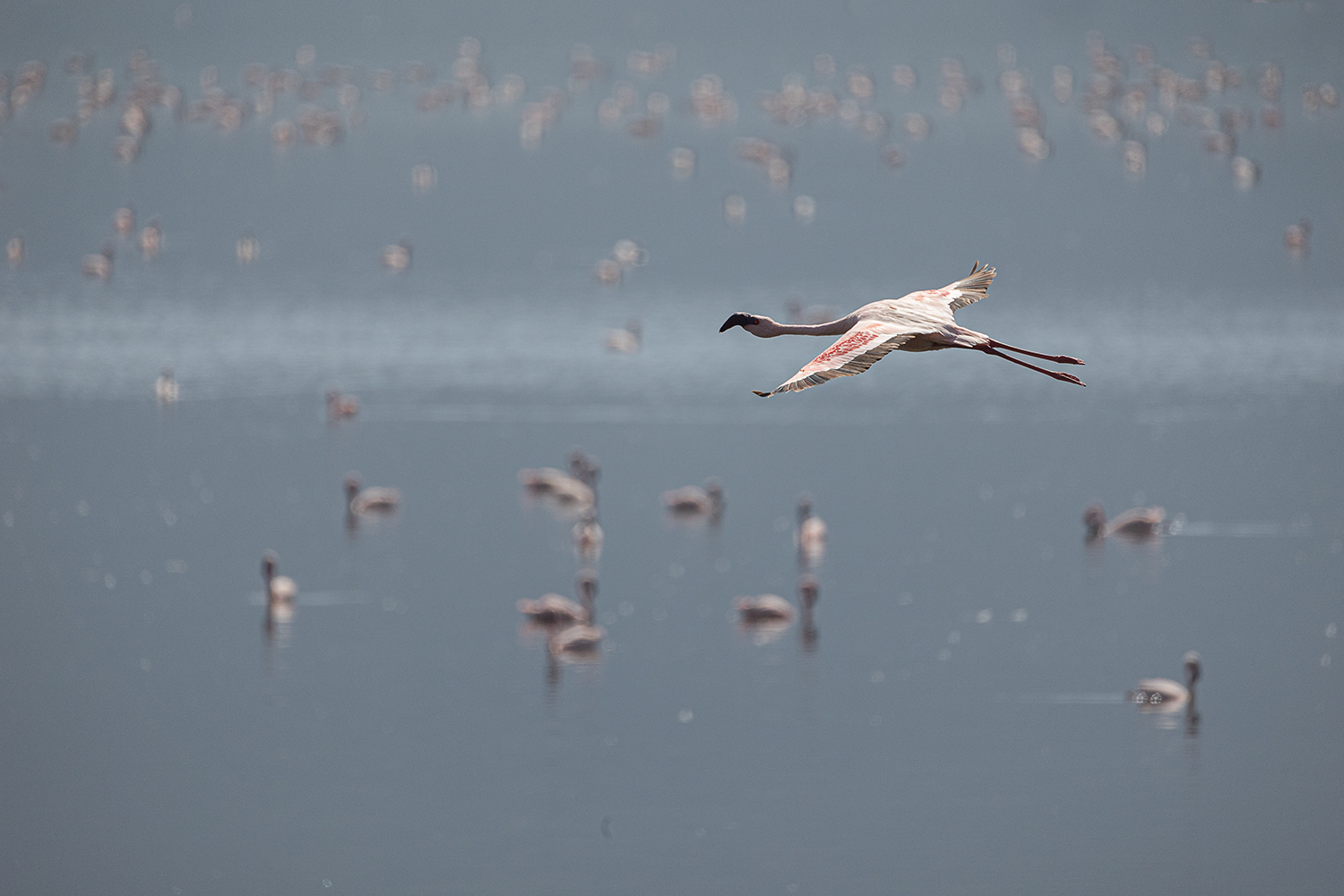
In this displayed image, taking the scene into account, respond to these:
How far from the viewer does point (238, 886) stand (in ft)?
81.5

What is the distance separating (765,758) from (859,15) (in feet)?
409

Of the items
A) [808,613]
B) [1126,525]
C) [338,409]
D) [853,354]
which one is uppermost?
[338,409]

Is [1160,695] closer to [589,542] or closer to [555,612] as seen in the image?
[555,612]

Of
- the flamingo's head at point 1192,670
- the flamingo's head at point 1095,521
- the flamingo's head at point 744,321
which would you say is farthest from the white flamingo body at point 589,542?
the flamingo's head at point 744,321

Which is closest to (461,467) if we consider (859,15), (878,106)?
(878,106)

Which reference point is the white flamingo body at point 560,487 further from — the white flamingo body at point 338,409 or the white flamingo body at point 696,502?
the white flamingo body at point 338,409

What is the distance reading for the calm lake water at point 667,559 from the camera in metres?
26.1

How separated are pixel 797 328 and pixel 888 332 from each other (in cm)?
161

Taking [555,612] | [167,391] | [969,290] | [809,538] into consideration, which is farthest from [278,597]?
[969,290]

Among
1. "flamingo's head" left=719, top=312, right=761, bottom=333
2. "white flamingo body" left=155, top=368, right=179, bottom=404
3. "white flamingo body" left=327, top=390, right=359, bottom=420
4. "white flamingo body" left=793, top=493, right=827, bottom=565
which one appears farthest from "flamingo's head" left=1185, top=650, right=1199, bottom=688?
"white flamingo body" left=155, top=368, right=179, bottom=404

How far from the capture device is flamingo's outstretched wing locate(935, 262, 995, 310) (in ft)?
53.8

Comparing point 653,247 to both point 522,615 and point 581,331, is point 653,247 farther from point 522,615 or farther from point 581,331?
point 522,615

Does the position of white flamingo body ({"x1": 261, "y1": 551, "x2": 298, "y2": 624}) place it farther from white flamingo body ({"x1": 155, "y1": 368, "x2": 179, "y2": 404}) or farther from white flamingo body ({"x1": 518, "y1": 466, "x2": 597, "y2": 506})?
white flamingo body ({"x1": 155, "y1": 368, "x2": 179, "y2": 404})

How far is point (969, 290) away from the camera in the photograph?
16.8 metres
